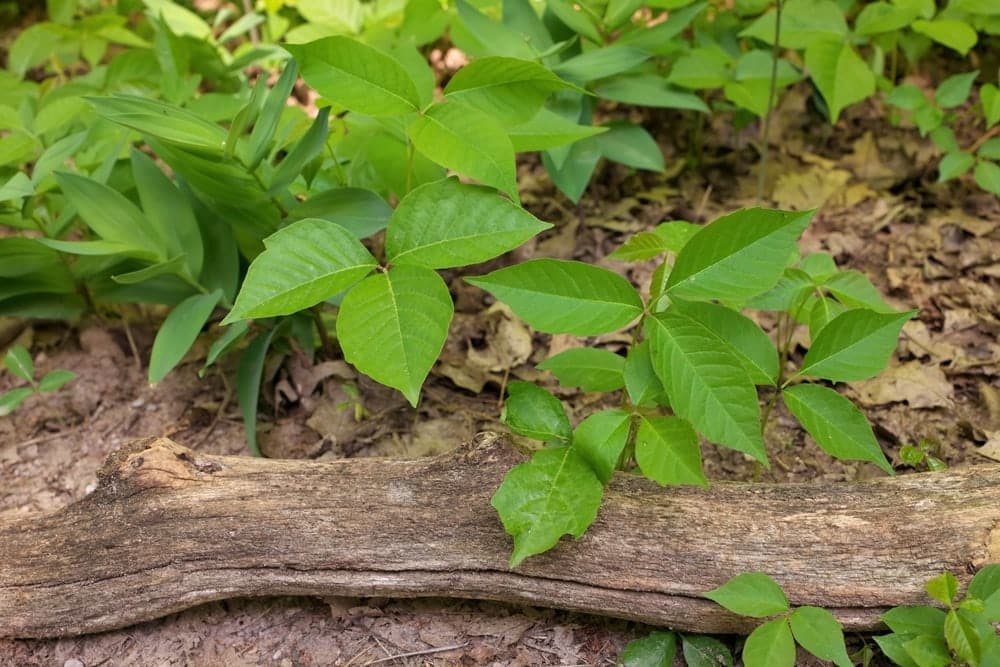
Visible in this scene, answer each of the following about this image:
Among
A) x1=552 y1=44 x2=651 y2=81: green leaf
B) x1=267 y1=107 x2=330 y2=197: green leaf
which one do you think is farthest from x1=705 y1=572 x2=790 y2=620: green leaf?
x1=552 y1=44 x2=651 y2=81: green leaf

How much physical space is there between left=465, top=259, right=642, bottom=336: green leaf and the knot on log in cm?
70

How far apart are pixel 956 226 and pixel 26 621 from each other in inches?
99.7

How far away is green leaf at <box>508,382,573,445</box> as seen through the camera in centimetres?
139

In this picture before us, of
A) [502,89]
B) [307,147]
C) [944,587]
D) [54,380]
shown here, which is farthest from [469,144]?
[54,380]

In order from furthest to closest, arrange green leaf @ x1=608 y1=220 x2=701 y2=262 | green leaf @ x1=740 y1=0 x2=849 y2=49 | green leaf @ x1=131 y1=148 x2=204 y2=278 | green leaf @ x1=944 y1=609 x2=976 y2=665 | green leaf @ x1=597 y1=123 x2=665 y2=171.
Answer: green leaf @ x1=597 y1=123 x2=665 y2=171 → green leaf @ x1=740 y1=0 x2=849 y2=49 → green leaf @ x1=131 y1=148 x2=204 y2=278 → green leaf @ x1=608 y1=220 x2=701 y2=262 → green leaf @ x1=944 y1=609 x2=976 y2=665

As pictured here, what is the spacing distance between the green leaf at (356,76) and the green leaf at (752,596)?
99 cm

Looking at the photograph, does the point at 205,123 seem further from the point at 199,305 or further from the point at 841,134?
the point at 841,134

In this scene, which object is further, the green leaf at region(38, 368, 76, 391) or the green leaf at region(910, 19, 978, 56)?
the green leaf at region(910, 19, 978, 56)

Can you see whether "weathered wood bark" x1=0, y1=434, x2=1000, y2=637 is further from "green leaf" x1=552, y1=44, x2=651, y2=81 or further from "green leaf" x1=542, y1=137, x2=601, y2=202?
"green leaf" x1=552, y1=44, x2=651, y2=81

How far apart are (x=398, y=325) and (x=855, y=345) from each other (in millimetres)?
800

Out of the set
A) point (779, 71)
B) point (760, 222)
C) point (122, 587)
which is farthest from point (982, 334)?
point (122, 587)

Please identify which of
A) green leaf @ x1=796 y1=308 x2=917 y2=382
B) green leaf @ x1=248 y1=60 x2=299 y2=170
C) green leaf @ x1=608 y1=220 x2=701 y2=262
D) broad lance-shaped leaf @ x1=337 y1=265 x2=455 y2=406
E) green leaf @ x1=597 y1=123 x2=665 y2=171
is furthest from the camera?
green leaf @ x1=597 y1=123 x2=665 y2=171

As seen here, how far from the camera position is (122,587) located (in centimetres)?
147

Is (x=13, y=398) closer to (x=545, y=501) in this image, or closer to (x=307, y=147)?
(x=307, y=147)
